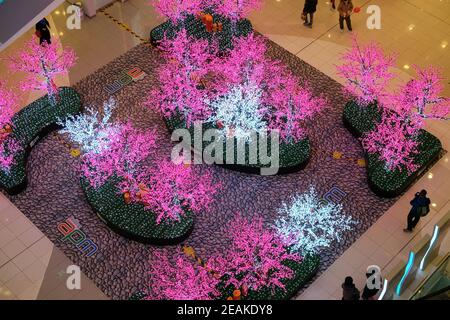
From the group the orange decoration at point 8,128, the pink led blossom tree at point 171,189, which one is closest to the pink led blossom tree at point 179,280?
the pink led blossom tree at point 171,189

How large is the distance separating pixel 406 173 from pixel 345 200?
1730 millimetres

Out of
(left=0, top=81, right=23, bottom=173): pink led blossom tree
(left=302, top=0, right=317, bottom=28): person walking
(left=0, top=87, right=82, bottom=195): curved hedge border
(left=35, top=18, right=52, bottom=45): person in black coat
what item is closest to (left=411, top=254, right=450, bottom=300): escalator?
(left=302, top=0, right=317, bottom=28): person walking

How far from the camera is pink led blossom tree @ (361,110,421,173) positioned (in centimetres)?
1806

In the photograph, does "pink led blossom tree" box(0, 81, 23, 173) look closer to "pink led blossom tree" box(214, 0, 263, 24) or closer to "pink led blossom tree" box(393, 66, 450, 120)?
"pink led blossom tree" box(214, 0, 263, 24)

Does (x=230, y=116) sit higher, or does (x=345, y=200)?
(x=230, y=116)

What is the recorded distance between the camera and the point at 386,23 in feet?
74.3

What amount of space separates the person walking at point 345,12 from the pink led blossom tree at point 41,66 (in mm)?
8426

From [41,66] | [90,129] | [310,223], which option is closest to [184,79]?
[90,129]

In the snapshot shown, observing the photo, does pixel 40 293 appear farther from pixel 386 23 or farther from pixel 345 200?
pixel 386 23

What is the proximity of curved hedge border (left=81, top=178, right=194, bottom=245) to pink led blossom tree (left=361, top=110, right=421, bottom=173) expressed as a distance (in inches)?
205

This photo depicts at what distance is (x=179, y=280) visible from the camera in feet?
52.6

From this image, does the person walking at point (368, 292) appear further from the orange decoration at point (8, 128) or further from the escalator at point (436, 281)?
the orange decoration at point (8, 128)
